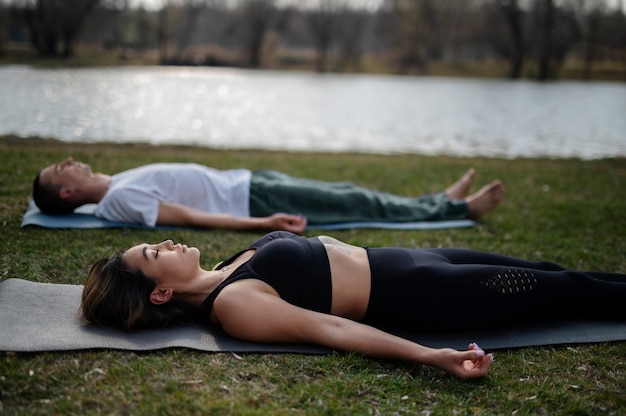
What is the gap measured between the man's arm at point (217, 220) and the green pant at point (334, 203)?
0.28 m

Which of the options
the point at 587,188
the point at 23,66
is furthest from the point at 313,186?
the point at 23,66

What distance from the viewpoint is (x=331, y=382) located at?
2.80 metres

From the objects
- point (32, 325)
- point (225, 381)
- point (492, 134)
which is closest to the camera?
point (225, 381)

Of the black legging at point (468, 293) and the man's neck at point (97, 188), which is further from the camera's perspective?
the man's neck at point (97, 188)

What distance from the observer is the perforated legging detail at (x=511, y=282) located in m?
3.26

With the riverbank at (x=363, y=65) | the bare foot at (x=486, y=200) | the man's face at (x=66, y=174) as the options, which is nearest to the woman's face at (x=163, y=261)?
the man's face at (x=66, y=174)

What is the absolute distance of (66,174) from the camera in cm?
507

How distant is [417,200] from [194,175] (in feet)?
7.50

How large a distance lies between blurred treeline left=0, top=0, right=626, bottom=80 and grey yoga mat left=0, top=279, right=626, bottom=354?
111ft

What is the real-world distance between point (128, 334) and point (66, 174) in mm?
2461

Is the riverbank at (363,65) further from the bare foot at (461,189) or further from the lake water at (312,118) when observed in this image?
the bare foot at (461,189)

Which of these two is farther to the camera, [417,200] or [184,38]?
[184,38]

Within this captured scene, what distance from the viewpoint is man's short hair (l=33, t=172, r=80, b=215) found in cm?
503

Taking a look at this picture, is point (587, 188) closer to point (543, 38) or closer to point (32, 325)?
point (32, 325)
